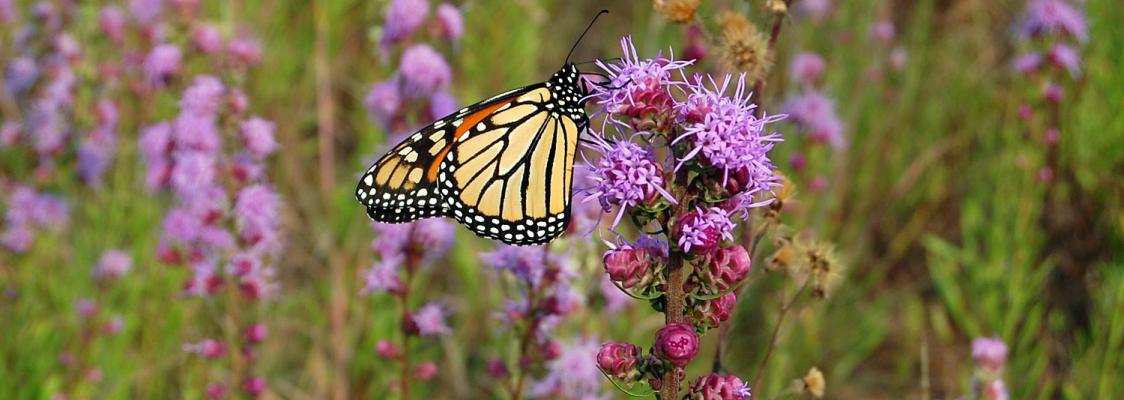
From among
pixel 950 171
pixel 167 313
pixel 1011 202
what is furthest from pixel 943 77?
pixel 167 313

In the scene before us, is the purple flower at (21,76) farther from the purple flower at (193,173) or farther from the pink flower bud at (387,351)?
the pink flower bud at (387,351)

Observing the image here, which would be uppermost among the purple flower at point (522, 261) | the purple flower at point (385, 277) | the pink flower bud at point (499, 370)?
the purple flower at point (522, 261)

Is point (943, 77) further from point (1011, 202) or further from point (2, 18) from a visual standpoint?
point (2, 18)

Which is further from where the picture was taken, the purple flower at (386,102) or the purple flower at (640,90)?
the purple flower at (386,102)

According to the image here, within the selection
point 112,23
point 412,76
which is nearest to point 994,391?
point 412,76

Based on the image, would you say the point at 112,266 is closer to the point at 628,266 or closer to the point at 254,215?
the point at 254,215

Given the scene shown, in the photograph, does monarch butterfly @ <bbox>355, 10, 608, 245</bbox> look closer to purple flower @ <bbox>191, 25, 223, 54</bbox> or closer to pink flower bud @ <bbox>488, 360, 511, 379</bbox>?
pink flower bud @ <bbox>488, 360, 511, 379</bbox>

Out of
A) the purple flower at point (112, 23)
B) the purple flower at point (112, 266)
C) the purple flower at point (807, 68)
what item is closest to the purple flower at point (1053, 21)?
the purple flower at point (807, 68)
